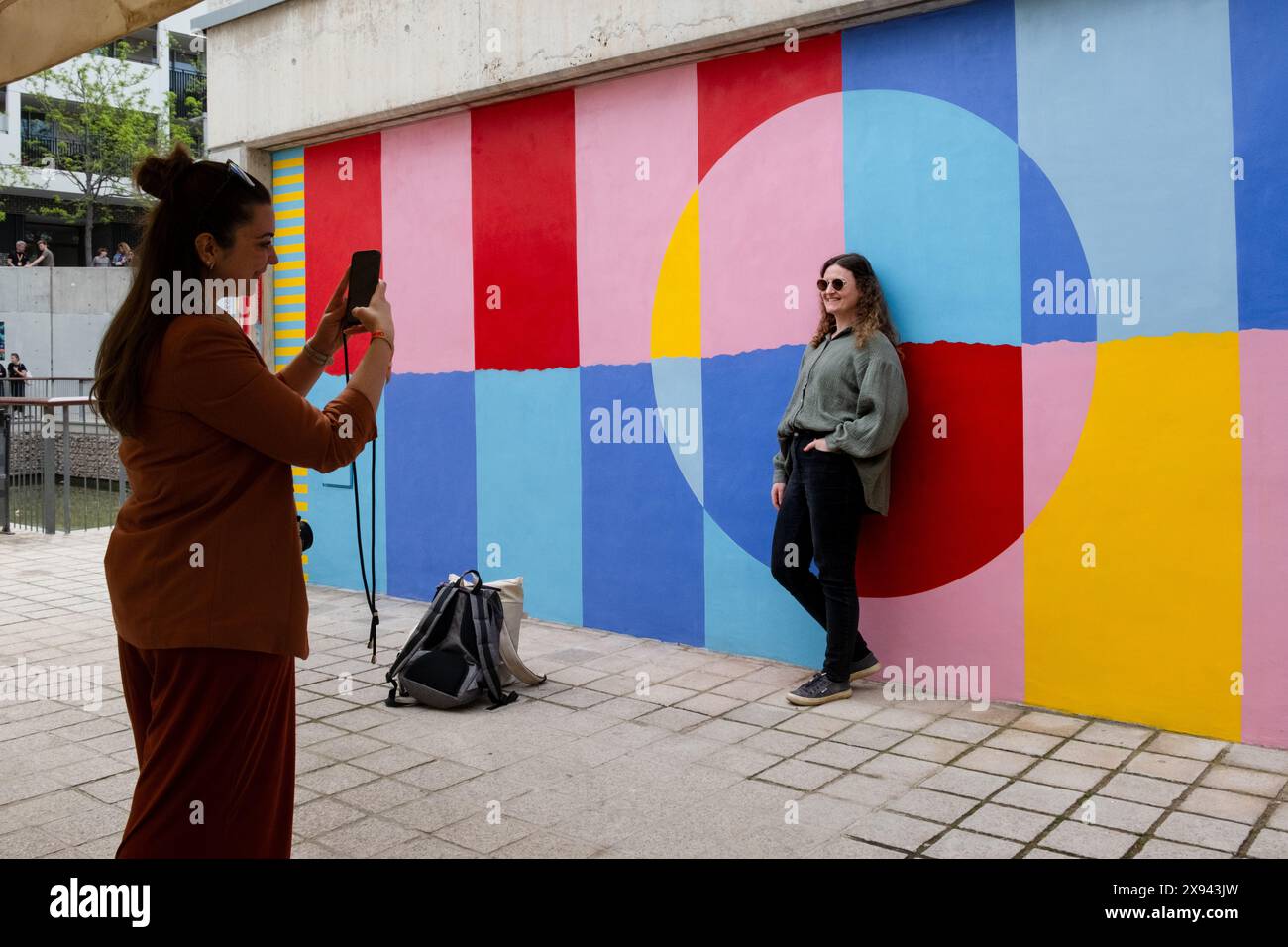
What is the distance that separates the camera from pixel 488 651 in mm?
5203

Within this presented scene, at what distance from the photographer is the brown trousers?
2.32 m

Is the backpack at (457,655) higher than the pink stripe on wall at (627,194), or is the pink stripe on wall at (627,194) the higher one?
the pink stripe on wall at (627,194)

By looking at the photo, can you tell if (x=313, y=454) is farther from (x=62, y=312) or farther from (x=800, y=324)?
(x=62, y=312)

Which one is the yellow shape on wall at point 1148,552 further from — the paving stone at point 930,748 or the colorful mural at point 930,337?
the paving stone at point 930,748

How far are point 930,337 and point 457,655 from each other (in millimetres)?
2618

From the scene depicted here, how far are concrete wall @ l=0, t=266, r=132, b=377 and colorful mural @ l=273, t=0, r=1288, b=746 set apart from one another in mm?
20042

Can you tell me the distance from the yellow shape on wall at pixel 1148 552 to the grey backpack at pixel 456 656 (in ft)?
7.80

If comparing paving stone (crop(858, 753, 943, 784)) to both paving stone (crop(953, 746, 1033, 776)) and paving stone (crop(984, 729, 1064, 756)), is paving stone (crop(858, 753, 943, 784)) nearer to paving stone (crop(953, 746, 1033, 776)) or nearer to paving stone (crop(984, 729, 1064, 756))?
paving stone (crop(953, 746, 1033, 776))

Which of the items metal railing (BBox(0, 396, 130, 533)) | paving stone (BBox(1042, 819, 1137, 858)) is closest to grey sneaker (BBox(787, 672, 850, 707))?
paving stone (BBox(1042, 819, 1137, 858))

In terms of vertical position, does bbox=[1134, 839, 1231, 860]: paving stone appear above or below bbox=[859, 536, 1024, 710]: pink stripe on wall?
below

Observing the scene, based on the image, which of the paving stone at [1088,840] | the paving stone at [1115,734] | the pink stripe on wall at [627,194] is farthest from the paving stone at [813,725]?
the pink stripe on wall at [627,194]

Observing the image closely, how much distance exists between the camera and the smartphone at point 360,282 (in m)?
2.79
